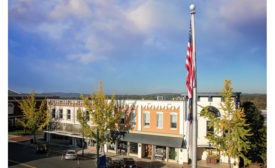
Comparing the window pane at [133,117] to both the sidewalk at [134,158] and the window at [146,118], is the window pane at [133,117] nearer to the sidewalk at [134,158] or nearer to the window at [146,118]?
the window at [146,118]

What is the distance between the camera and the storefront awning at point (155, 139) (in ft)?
80.2

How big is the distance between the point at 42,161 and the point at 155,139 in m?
15.4

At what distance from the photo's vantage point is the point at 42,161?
87.2 feet

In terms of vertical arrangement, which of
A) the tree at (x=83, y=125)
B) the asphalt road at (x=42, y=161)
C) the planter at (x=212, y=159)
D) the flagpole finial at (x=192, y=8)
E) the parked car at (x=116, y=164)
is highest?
the flagpole finial at (x=192, y=8)

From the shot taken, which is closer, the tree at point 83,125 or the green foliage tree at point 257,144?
the green foliage tree at point 257,144

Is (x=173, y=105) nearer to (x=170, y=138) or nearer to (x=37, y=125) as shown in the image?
(x=170, y=138)

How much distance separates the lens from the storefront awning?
963 inches

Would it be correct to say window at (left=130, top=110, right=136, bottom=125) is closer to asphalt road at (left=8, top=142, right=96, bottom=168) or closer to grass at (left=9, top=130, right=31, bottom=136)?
asphalt road at (left=8, top=142, right=96, bottom=168)

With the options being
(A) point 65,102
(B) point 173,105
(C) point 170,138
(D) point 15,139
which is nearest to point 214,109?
(B) point 173,105

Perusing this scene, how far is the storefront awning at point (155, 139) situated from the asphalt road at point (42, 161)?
568 centimetres

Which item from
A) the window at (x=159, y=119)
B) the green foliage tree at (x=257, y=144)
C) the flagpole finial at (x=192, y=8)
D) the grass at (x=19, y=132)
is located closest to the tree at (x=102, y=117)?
the window at (x=159, y=119)

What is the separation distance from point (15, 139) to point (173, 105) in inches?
1318

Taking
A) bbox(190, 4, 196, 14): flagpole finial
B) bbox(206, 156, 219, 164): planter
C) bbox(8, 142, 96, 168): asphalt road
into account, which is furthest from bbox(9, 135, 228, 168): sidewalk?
bbox(190, 4, 196, 14): flagpole finial
